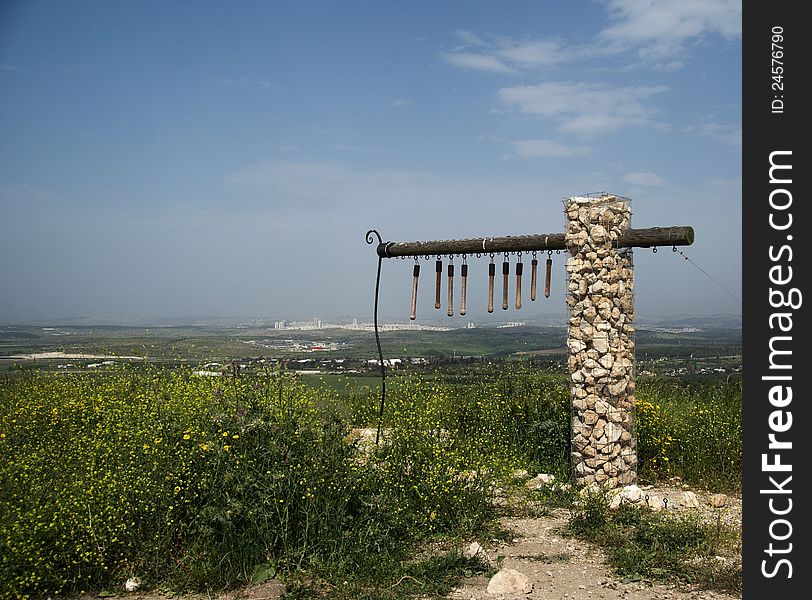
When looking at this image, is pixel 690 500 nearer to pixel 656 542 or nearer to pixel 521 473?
pixel 656 542

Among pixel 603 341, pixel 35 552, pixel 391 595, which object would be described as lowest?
pixel 391 595

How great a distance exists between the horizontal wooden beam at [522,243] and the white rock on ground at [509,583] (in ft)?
13.8

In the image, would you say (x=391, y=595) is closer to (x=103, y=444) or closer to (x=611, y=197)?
(x=103, y=444)

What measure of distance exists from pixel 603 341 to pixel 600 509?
2.04 metres

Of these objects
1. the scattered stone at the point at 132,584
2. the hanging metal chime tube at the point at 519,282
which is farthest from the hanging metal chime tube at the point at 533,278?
the scattered stone at the point at 132,584

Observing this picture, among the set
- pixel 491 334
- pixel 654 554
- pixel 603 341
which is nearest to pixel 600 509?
pixel 654 554

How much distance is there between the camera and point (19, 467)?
567cm

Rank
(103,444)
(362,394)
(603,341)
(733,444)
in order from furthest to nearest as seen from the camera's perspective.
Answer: (362,394)
(733,444)
(603,341)
(103,444)

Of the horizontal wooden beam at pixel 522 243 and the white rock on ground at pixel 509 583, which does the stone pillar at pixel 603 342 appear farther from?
the white rock on ground at pixel 509 583

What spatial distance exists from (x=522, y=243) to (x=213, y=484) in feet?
16.3

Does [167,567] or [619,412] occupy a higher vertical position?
[619,412]

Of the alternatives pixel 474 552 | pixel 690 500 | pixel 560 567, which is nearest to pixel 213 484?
pixel 474 552

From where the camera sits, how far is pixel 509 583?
16.8 ft

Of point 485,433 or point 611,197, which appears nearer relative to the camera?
point 611,197
